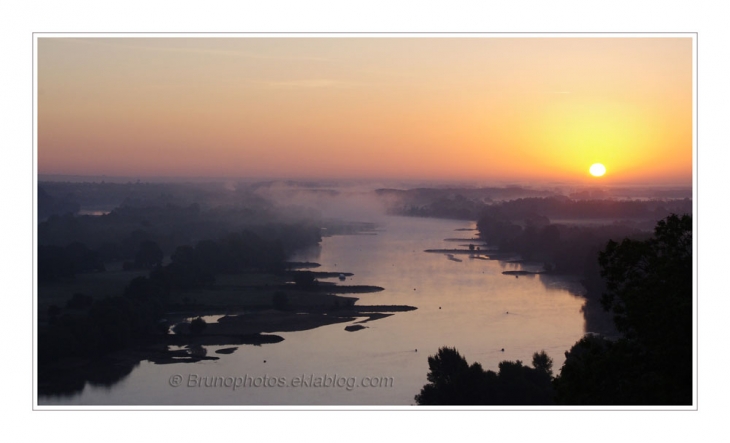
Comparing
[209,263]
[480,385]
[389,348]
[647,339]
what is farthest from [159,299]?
[647,339]

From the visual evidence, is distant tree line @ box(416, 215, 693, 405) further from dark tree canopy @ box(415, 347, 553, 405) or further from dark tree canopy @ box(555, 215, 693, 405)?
dark tree canopy @ box(415, 347, 553, 405)

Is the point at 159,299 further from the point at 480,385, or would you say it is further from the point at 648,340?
the point at 648,340

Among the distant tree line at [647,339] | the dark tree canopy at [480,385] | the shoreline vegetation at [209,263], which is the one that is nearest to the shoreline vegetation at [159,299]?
the shoreline vegetation at [209,263]

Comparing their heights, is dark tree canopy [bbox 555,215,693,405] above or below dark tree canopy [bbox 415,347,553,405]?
above

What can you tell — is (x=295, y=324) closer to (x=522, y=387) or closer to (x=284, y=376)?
(x=284, y=376)

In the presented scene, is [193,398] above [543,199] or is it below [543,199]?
below

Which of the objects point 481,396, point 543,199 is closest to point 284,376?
point 481,396

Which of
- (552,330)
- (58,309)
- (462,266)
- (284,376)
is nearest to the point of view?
(284,376)

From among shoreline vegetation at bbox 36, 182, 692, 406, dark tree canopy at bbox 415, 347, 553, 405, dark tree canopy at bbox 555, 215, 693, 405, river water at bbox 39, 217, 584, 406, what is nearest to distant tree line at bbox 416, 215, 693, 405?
dark tree canopy at bbox 555, 215, 693, 405
